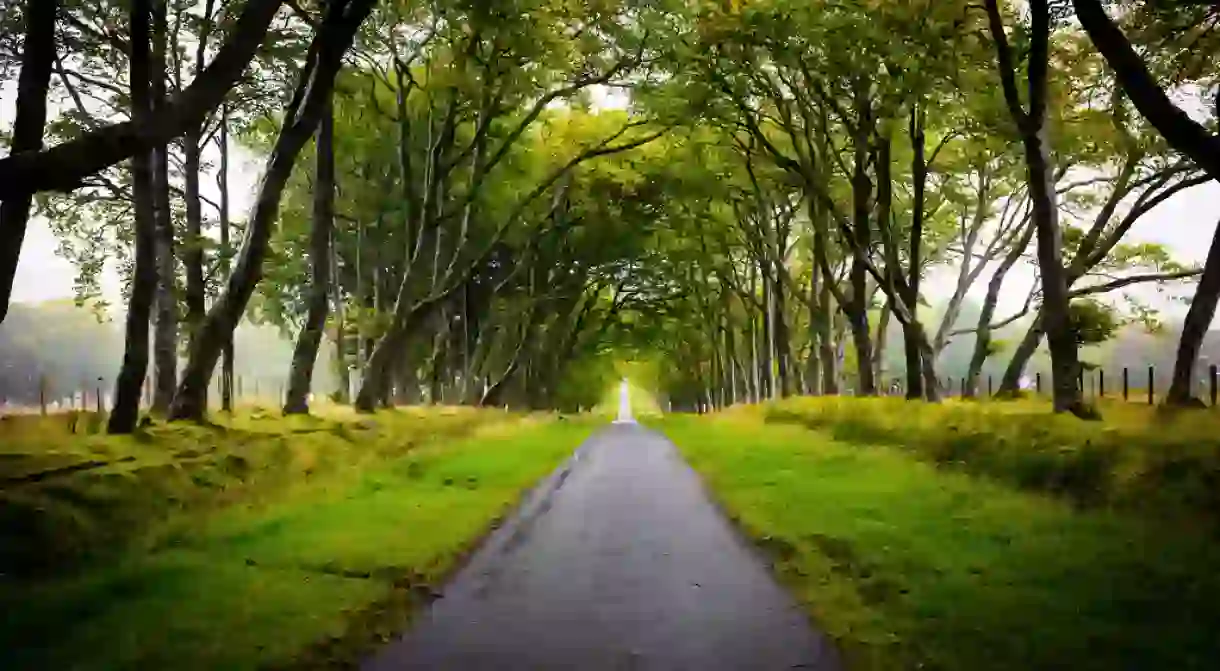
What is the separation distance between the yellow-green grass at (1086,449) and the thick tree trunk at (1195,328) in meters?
0.92

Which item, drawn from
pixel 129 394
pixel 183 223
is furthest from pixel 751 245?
pixel 129 394

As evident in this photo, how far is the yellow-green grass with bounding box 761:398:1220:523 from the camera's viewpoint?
11.3 m

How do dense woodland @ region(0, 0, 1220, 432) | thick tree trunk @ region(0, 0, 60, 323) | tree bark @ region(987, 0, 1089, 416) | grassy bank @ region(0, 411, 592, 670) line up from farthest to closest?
tree bark @ region(987, 0, 1089, 416) → dense woodland @ region(0, 0, 1220, 432) → thick tree trunk @ region(0, 0, 60, 323) → grassy bank @ region(0, 411, 592, 670)

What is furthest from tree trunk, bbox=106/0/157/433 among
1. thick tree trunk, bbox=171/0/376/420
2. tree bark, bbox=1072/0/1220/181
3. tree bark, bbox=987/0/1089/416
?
tree bark, bbox=987/0/1089/416

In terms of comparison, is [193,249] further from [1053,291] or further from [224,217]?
[1053,291]

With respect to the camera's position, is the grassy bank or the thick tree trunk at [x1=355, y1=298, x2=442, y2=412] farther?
the thick tree trunk at [x1=355, y1=298, x2=442, y2=412]

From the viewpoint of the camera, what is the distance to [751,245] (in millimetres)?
40750

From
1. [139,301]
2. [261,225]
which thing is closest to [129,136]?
[139,301]

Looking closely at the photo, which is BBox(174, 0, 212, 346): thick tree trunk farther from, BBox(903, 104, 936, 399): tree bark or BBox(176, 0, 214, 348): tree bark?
BBox(903, 104, 936, 399): tree bark

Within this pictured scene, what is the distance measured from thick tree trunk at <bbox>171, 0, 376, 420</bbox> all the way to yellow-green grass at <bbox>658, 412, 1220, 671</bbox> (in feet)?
25.2

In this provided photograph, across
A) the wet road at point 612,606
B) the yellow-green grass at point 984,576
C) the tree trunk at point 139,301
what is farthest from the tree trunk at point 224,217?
the yellow-green grass at point 984,576

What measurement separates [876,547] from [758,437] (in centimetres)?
1838

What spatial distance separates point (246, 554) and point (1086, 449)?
9476 mm

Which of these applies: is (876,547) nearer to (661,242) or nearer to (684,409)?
(661,242)
